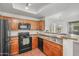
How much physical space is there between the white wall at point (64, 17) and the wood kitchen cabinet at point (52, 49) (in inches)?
11.3

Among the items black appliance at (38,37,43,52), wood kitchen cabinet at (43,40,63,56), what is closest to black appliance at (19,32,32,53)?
black appliance at (38,37,43,52)

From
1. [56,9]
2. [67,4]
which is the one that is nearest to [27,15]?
[56,9]

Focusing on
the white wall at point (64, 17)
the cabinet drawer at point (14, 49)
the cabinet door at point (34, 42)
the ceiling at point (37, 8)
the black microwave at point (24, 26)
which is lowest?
the cabinet drawer at point (14, 49)

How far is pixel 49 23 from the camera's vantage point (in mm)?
1189

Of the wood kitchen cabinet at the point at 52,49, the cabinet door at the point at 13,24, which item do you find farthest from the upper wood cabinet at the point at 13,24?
the wood kitchen cabinet at the point at 52,49

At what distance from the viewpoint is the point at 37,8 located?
123 centimetres

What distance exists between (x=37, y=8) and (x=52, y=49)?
0.67m

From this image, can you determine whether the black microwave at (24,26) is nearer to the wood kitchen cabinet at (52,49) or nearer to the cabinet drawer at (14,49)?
the cabinet drawer at (14,49)

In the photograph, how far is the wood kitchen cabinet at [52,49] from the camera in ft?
3.80

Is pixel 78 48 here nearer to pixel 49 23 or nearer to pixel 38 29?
pixel 49 23

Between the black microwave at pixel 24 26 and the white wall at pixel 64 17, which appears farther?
the black microwave at pixel 24 26

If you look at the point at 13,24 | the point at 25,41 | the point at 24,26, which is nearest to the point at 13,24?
the point at 13,24

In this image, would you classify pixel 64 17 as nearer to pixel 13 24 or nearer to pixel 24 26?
pixel 24 26

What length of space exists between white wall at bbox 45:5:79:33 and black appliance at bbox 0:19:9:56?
0.64m
